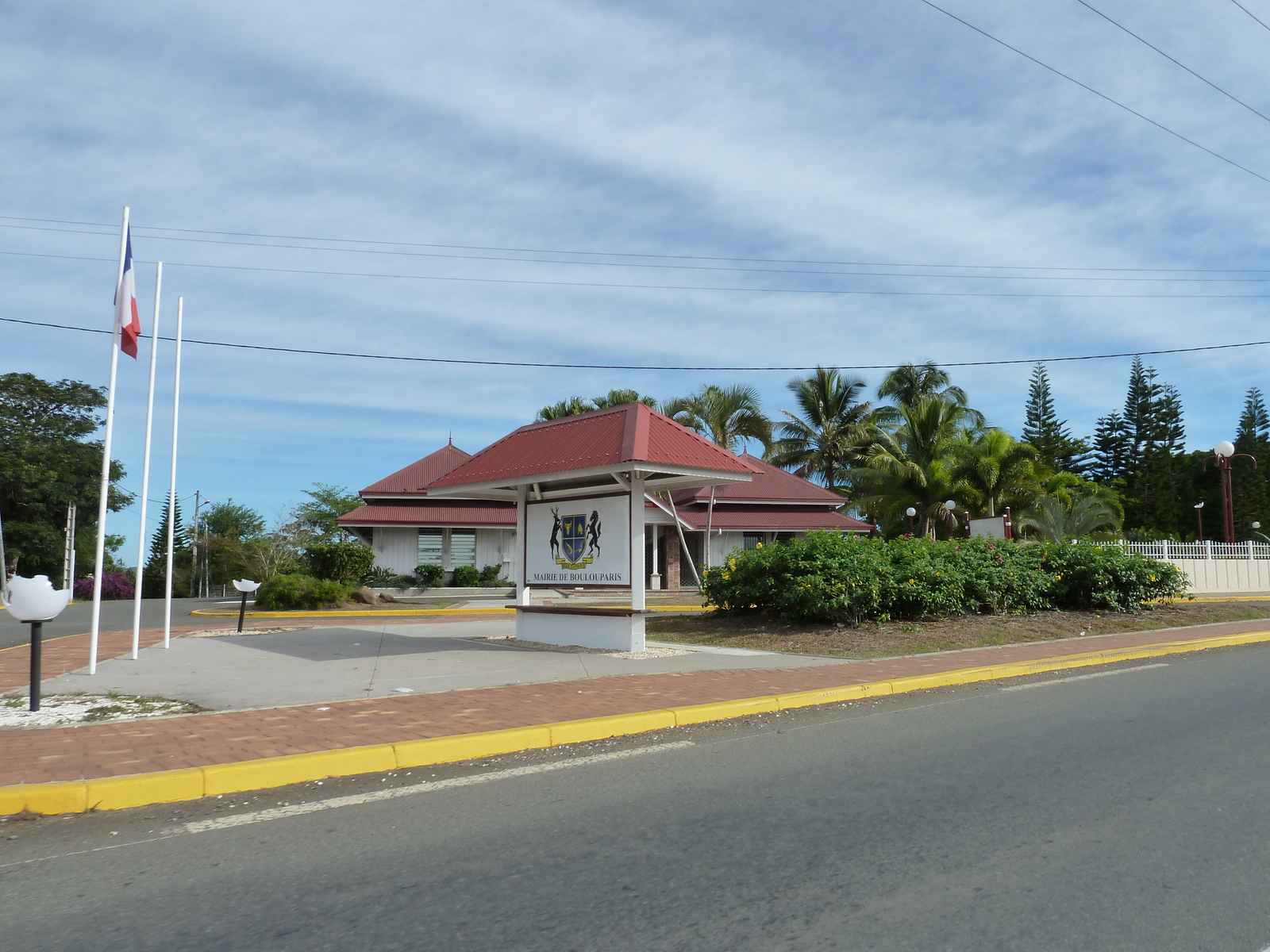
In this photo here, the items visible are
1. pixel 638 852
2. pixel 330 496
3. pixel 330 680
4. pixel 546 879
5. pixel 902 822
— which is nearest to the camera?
pixel 546 879

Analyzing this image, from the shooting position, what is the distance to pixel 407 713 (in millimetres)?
7582

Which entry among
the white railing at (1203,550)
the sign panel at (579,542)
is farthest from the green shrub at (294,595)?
the white railing at (1203,550)

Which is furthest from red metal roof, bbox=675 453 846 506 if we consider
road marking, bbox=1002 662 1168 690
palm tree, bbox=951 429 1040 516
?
road marking, bbox=1002 662 1168 690

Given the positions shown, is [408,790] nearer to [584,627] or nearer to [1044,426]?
[584,627]

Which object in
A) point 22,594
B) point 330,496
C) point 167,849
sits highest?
point 330,496

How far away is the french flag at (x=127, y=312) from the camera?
10.0 metres

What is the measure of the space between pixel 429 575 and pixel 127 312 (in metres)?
20.8

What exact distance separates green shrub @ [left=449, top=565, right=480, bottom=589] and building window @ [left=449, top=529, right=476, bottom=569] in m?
0.96

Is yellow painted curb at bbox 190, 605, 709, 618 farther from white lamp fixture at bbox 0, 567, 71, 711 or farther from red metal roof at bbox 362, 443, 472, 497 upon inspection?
white lamp fixture at bbox 0, 567, 71, 711

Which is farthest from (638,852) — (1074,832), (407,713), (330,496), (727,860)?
(330,496)

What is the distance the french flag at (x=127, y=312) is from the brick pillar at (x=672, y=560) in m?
24.1

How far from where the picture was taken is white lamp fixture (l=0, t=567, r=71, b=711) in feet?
23.2

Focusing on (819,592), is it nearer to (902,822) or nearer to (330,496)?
(902,822)

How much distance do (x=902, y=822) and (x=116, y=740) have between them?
5.36 metres
